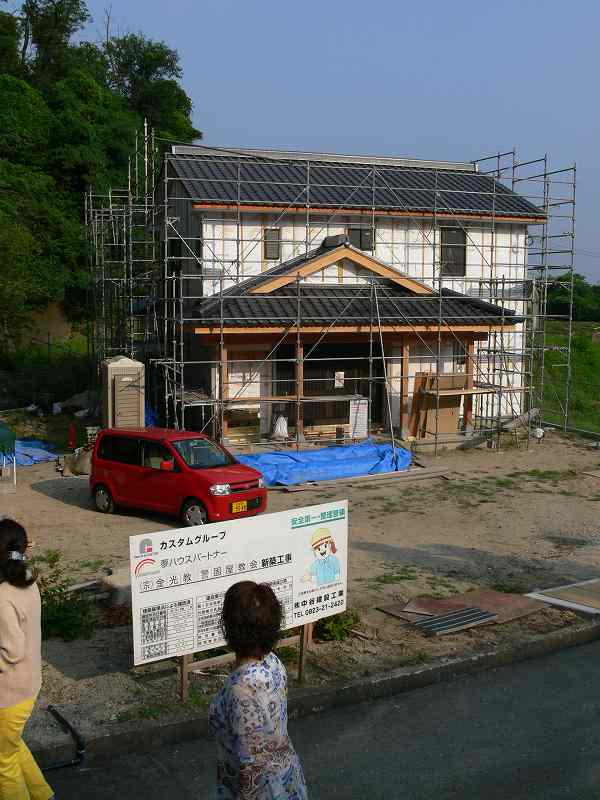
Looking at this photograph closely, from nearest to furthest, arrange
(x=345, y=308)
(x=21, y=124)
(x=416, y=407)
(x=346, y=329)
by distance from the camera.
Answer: (x=346, y=329) → (x=345, y=308) → (x=416, y=407) → (x=21, y=124)

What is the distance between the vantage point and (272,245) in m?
21.7

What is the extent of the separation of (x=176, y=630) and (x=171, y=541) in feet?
2.40

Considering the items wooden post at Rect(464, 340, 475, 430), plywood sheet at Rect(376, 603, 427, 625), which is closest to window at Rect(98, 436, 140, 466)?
plywood sheet at Rect(376, 603, 427, 625)

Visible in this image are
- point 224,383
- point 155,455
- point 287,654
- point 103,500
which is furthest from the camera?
point 224,383

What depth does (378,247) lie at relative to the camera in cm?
2288

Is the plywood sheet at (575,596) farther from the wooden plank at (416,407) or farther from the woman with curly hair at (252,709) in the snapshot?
the wooden plank at (416,407)

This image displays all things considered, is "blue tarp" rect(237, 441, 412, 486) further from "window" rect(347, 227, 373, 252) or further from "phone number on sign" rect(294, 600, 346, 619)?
"phone number on sign" rect(294, 600, 346, 619)

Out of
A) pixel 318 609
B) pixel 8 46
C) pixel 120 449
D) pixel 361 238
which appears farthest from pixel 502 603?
pixel 8 46

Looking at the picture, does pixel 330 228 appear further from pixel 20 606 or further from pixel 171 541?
pixel 20 606

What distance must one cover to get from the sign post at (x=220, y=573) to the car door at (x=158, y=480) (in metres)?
6.13

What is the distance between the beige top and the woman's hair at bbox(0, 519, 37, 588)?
0.04 meters

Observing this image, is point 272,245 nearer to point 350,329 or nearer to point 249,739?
point 350,329

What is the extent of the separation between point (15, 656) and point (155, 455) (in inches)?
371

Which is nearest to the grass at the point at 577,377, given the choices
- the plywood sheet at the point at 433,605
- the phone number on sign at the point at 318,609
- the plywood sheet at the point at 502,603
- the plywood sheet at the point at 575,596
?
the plywood sheet at the point at 575,596
